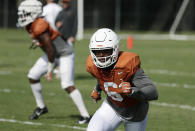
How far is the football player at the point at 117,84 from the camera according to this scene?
5.59 m

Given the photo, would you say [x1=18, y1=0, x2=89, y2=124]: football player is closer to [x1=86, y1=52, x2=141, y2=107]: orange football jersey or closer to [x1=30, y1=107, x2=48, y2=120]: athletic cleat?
[x1=30, y1=107, x2=48, y2=120]: athletic cleat

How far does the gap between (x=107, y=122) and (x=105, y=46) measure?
2.90 feet

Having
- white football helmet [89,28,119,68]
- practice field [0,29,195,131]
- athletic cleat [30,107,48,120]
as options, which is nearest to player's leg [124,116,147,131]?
white football helmet [89,28,119,68]

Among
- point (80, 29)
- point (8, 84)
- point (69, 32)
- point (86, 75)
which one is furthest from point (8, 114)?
point (80, 29)

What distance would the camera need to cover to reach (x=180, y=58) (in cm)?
2002

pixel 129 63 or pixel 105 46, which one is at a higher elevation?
pixel 105 46

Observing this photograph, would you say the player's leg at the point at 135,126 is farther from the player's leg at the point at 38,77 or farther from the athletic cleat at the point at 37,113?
the athletic cleat at the point at 37,113

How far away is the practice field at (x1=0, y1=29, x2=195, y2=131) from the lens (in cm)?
876

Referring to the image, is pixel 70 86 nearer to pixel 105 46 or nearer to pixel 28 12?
pixel 28 12

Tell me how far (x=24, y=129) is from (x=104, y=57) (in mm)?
3176

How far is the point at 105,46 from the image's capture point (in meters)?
5.63

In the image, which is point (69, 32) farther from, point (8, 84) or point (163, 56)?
point (163, 56)

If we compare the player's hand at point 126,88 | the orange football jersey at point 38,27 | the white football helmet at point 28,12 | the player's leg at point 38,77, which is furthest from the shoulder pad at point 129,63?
the player's leg at point 38,77

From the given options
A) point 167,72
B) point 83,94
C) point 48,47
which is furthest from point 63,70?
point 167,72
